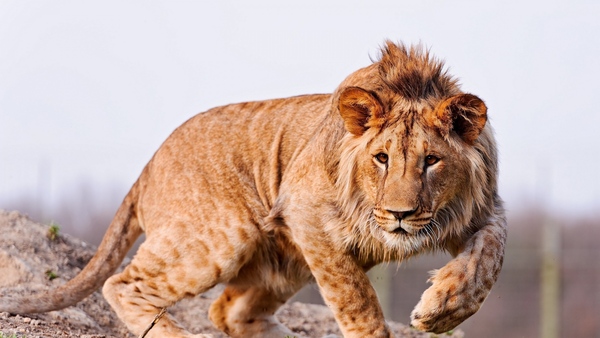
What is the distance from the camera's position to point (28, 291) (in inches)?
247

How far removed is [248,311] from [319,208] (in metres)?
1.63

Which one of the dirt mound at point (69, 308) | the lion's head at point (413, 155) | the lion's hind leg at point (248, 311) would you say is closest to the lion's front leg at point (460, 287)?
the lion's head at point (413, 155)

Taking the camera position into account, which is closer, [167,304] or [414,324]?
[414,324]

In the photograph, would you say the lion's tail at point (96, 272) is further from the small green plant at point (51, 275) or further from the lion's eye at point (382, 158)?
the lion's eye at point (382, 158)

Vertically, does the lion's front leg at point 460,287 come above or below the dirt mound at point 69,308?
above

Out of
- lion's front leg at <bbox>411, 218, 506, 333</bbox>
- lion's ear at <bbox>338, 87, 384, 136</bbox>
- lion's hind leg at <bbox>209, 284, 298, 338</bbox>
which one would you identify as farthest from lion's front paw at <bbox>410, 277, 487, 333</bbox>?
lion's hind leg at <bbox>209, 284, 298, 338</bbox>

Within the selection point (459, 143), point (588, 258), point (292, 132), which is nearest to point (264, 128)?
point (292, 132)

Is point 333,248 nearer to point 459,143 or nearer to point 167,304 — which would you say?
point 459,143

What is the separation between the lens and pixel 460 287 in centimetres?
439

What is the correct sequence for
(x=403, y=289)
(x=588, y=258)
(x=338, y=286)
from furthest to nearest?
(x=588, y=258), (x=403, y=289), (x=338, y=286)

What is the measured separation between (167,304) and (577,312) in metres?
14.6

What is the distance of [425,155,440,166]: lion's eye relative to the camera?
443 cm

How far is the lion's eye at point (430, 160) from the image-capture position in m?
4.43

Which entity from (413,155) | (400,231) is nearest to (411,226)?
(400,231)
